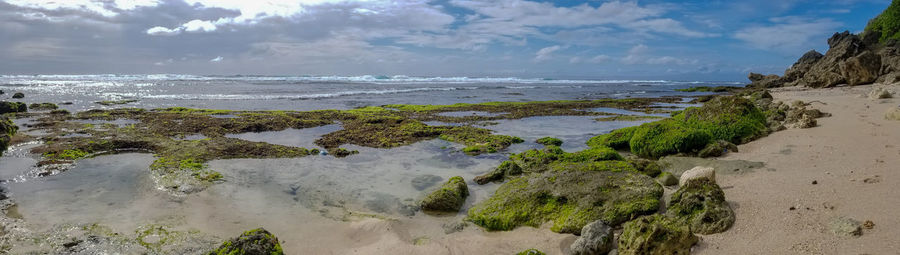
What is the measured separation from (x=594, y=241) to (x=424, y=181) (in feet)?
14.2

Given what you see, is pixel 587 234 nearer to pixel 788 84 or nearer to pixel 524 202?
pixel 524 202

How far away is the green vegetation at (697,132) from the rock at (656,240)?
5.15 m

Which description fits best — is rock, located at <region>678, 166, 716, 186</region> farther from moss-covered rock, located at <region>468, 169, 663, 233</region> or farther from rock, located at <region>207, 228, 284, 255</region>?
rock, located at <region>207, 228, 284, 255</region>

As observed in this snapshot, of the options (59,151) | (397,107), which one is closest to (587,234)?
(59,151)

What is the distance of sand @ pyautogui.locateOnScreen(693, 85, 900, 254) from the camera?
13.0ft

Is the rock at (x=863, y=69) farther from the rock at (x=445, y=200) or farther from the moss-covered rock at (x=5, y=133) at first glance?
the moss-covered rock at (x=5, y=133)

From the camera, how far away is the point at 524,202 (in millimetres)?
6414

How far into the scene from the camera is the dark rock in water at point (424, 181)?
8.12 metres

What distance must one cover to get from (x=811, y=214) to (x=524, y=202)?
133 inches

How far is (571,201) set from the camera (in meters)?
6.21

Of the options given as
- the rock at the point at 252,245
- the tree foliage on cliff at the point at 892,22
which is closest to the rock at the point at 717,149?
the rock at the point at 252,245

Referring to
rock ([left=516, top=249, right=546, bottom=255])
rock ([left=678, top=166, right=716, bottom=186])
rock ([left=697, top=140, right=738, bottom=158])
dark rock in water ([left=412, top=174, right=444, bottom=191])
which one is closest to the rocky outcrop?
rock ([left=697, top=140, right=738, bottom=158])

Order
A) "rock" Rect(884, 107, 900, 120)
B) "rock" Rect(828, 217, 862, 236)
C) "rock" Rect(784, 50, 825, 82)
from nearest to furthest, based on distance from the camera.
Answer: "rock" Rect(828, 217, 862, 236)
"rock" Rect(884, 107, 900, 120)
"rock" Rect(784, 50, 825, 82)

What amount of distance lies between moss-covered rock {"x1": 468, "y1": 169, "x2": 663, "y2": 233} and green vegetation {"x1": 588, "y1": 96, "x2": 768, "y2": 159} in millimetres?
2821
